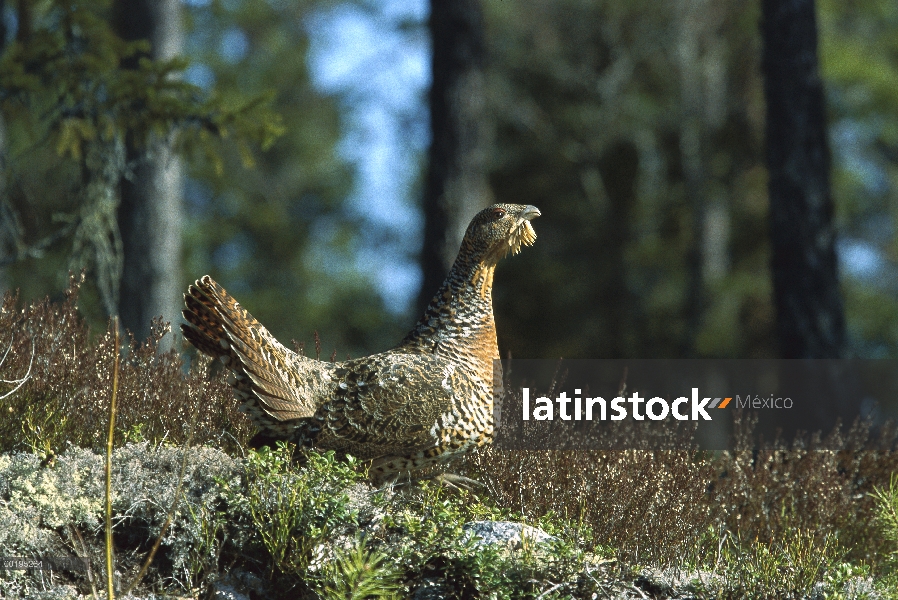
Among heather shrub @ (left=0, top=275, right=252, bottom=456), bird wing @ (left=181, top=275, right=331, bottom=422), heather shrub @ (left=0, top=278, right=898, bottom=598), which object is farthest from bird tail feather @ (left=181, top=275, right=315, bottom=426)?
heather shrub @ (left=0, top=275, right=252, bottom=456)

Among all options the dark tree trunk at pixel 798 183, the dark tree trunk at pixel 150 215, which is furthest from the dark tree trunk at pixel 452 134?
the dark tree trunk at pixel 798 183

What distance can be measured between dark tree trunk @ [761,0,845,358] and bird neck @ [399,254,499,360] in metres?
4.40

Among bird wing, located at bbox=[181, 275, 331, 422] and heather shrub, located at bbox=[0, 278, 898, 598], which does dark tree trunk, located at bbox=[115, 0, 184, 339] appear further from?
bird wing, located at bbox=[181, 275, 331, 422]

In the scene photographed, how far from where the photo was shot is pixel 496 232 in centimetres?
506

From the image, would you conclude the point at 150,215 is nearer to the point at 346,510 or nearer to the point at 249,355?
the point at 249,355

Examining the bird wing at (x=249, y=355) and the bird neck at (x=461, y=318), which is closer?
the bird wing at (x=249, y=355)

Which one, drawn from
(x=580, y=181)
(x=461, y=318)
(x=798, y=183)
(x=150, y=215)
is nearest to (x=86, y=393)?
(x=461, y=318)

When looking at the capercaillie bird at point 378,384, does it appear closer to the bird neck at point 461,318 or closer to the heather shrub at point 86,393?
the bird neck at point 461,318

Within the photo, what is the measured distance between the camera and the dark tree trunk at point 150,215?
28.3ft

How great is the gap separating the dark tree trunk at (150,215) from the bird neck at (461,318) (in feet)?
14.1

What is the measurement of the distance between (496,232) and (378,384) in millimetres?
1037

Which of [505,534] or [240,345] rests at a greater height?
[240,345]

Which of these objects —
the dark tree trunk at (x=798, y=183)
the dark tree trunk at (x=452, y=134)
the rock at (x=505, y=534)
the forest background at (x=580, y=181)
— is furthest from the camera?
the forest background at (x=580, y=181)

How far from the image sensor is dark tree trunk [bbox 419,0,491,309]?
8.64 meters
